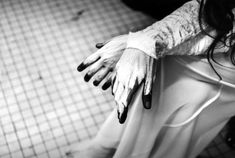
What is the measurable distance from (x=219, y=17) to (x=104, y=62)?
0.94 feet

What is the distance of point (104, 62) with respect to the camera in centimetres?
77

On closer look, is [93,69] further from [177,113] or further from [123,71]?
[177,113]

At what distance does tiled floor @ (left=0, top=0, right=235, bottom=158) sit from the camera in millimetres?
1443

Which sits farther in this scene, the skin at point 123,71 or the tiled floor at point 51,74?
the tiled floor at point 51,74

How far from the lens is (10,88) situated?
61.2 inches

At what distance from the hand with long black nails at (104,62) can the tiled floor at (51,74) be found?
735 millimetres

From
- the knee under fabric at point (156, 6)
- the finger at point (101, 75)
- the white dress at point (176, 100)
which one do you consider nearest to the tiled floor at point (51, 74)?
the knee under fabric at point (156, 6)

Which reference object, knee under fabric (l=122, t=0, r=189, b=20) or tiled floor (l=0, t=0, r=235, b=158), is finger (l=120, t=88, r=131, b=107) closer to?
tiled floor (l=0, t=0, r=235, b=158)

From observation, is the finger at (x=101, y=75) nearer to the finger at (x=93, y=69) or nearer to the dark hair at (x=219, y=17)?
the finger at (x=93, y=69)

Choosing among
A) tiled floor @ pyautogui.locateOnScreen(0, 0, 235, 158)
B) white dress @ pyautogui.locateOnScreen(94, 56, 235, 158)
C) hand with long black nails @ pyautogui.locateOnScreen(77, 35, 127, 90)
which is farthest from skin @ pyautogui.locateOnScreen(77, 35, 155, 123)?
tiled floor @ pyautogui.locateOnScreen(0, 0, 235, 158)

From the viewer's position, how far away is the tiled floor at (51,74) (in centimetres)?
144

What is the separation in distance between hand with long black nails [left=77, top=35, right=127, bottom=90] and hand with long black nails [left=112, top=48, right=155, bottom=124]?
3 cm

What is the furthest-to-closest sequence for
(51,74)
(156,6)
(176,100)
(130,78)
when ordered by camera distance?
1. (156,6)
2. (51,74)
3. (176,100)
4. (130,78)

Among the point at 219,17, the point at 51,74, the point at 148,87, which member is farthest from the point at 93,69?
the point at 51,74
